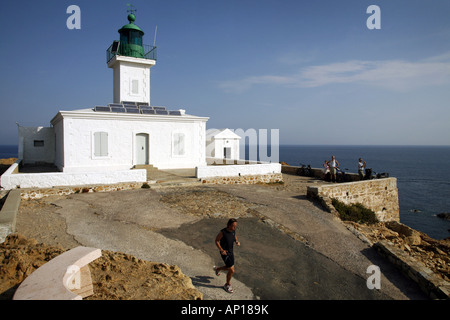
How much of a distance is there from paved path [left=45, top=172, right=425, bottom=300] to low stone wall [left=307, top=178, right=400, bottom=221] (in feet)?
6.26

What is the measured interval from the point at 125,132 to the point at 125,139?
15.3 inches

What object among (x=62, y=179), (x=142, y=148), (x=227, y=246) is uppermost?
(x=142, y=148)

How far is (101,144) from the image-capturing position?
16.2 metres

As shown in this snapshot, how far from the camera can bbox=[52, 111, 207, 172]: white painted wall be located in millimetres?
15562

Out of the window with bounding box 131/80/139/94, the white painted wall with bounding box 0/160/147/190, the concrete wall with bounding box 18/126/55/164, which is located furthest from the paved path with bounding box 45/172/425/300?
the concrete wall with bounding box 18/126/55/164

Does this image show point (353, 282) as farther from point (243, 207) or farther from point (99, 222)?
point (99, 222)

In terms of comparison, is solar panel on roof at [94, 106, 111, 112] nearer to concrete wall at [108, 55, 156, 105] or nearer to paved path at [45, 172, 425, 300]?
concrete wall at [108, 55, 156, 105]

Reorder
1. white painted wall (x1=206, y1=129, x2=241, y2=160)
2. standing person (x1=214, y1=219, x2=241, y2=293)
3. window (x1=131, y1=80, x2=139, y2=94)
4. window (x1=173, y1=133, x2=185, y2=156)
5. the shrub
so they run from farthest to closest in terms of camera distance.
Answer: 1. white painted wall (x1=206, y1=129, x2=241, y2=160)
2. window (x1=131, y1=80, x2=139, y2=94)
3. window (x1=173, y1=133, x2=185, y2=156)
4. the shrub
5. standing person (x1=214, y1=219, x2=241, y2=293)

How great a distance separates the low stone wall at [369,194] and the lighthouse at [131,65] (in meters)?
13.3

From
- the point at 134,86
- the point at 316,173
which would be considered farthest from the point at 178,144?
the point at 316,173

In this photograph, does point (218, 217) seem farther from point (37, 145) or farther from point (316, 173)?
point (37, 145)

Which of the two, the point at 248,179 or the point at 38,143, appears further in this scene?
the point at 38,143

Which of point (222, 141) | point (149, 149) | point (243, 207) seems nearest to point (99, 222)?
point (243, 207)

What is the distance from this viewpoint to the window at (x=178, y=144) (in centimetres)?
1831
